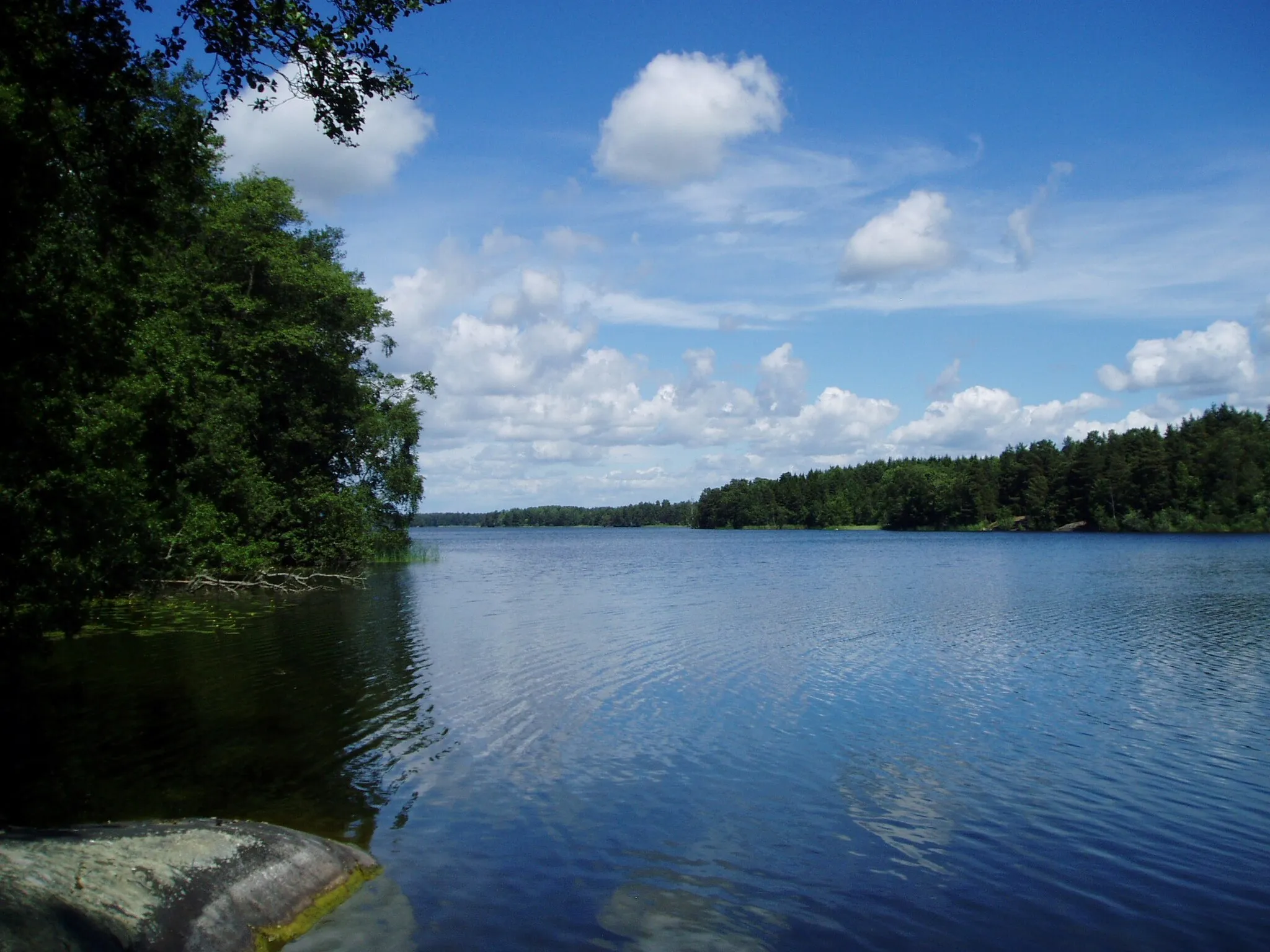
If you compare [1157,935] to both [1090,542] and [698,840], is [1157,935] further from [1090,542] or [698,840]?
[1090,542]

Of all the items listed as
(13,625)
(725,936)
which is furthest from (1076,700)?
(13,625)

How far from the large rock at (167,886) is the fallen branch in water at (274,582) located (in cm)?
2735

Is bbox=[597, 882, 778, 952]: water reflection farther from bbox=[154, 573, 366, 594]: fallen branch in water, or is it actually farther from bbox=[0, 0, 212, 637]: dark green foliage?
bbox=[154, 573, 366, 594]: fallen branch in water

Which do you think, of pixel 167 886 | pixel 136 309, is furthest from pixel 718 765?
pixel 136 309

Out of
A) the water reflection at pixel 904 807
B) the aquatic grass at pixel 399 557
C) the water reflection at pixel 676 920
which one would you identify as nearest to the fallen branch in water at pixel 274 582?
the aquatic grass at pixel 399 557

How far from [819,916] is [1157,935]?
2.99 metres

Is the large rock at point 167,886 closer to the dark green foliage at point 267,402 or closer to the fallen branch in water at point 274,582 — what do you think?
the dark green foliage at point 267,402

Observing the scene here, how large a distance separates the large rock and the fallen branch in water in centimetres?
2735

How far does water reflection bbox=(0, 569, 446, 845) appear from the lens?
1056cm

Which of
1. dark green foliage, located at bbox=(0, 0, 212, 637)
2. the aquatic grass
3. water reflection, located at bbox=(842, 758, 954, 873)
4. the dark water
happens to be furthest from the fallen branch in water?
water reflection, located at bbox=(842, 758, 954, 873)

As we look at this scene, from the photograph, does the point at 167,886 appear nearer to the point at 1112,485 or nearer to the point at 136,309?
the point at 136,309

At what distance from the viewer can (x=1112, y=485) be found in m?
115

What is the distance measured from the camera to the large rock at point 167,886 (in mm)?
5996

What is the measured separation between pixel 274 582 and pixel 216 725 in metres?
26.6
